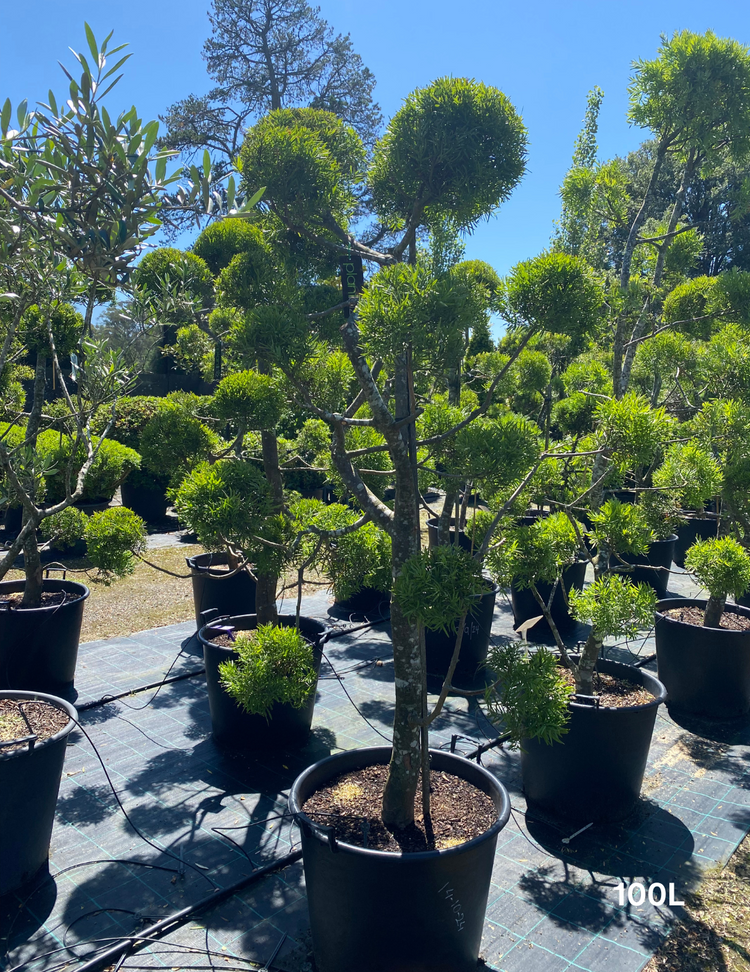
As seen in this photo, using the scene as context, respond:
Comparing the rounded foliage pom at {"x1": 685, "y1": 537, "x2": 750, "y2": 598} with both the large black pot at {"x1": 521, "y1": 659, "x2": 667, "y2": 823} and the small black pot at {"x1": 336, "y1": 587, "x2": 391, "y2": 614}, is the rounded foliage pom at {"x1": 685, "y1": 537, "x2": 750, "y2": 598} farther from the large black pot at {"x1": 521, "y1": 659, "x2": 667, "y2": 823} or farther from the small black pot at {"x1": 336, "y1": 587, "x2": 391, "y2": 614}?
the small black pot at {"x1": 336, "y1": 587, "x2": 391, "y2": 614}

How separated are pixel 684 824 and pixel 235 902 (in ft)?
7.34

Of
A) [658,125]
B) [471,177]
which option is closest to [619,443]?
[471,177]

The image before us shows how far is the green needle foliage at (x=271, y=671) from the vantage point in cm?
309

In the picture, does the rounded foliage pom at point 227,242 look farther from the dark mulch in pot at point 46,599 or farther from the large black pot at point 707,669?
the large black pot at point 707,669

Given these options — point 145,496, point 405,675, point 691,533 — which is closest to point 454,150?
point 405,675

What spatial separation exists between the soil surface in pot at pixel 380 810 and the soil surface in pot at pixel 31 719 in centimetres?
129

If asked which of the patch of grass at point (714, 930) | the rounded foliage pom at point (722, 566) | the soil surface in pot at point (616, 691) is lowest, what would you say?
the patch of grass at point (714, 930)

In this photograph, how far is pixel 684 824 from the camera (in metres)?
3.56

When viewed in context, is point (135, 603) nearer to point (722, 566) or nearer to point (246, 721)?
point (246, 721)

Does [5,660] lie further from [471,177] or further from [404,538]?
[471,177]

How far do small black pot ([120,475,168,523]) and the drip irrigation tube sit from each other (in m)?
8.22

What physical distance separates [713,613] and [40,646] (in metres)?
4.58

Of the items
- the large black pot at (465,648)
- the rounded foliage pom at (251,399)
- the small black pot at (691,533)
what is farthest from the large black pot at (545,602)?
the rounded foliage pom at (251,399)

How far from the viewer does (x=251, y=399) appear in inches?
148
